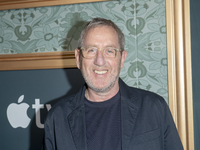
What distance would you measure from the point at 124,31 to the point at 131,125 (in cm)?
70

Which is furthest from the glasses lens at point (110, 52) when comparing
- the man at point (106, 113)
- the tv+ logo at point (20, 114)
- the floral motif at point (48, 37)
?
the tv+ logo at point (20, 114)

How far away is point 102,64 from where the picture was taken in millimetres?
1153

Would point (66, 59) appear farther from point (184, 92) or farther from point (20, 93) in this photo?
point (184, 92)

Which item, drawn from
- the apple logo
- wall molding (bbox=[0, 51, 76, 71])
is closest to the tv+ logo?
the apple logo

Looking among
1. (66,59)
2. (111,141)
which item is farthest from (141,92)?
(66,59)

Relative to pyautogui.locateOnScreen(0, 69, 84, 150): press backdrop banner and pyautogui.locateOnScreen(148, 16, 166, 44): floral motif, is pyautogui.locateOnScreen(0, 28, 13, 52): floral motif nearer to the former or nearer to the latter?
pyautogui.locateOnScreen(0, 69, 84, 150): press backdrop banner

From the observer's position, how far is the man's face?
1.17 metres

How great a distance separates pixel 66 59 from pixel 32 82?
33 centimetres

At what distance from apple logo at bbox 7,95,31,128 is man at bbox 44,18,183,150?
0.52 meters

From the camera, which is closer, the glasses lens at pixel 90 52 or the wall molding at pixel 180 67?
the glasses lens at pixel 90 52

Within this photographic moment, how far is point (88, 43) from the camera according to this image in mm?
1177

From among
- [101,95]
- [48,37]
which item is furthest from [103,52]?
[48,37]

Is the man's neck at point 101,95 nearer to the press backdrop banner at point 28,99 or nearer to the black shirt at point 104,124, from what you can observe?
the black shirt at point 104,124

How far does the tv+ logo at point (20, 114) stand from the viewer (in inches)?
64.7
